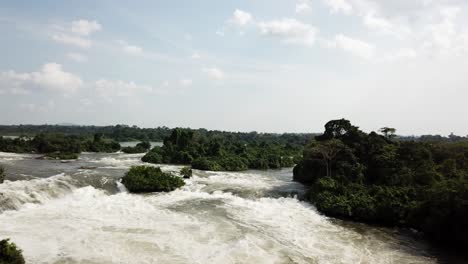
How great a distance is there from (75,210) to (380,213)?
1594 centimetres

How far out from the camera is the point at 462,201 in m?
15.0

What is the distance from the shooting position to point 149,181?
23.7 m

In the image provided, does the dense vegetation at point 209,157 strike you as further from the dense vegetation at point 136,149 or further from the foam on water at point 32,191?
the foam on water at point 32,191

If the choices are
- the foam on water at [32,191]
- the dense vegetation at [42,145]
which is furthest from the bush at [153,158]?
the foam on water at [32,191]

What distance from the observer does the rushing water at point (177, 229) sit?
13320 mm

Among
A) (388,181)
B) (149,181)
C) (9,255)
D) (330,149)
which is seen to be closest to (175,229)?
(9,255)

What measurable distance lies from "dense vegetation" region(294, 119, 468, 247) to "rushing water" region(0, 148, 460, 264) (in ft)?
3.74

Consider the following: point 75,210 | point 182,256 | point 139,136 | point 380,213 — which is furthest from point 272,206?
point 139,136

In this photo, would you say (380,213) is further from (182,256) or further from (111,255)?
(111,255)

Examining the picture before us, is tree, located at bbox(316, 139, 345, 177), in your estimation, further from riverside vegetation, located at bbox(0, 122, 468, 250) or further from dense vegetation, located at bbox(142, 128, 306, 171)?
dense vegetation, located at bbox(142, 128, 306, 171)

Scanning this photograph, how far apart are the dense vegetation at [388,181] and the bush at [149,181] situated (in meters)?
9.33

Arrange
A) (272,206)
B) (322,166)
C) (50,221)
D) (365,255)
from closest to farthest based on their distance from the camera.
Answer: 1. (365,255)
2. (50,221)
3. (272,206)
4. (322,166)

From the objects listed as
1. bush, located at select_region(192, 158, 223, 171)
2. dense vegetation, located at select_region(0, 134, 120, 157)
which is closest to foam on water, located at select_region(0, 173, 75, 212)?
bush, located at select_region(192, 158, 223, 171)

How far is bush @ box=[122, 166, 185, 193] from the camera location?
77.2 feet
